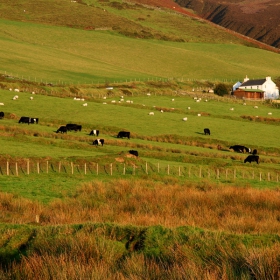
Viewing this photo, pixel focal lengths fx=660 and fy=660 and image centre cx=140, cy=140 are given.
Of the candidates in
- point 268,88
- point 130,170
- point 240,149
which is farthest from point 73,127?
point 268,88

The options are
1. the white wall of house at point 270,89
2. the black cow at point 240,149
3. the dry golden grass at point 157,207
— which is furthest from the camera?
the white wall of house at point 270,89

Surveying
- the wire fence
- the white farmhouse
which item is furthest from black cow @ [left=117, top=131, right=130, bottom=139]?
the white farmhouse

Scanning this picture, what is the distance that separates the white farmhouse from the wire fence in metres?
83.3

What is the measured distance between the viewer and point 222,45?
646ft

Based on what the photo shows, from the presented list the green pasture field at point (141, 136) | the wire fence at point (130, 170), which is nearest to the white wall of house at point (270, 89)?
the green pasture field at point (141, 136)

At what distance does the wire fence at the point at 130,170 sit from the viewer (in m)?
39.1

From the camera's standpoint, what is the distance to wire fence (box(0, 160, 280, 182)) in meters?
39.1

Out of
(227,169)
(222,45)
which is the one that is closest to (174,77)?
(222,45)

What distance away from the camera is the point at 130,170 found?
137 ft

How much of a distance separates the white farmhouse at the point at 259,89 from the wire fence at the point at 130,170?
83270 mm

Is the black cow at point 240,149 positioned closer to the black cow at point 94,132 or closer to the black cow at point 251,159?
the black cow at point 251,159

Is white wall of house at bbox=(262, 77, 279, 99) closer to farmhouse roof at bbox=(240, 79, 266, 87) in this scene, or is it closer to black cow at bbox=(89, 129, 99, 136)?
farmhouse roof at bbox=(240, 79, 266, 87)

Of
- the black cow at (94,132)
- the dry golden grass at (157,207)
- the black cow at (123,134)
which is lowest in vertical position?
the dry golden grass at (157,207)

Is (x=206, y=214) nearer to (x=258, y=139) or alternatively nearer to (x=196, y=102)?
(x=258, y=139)
